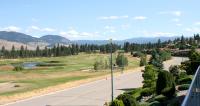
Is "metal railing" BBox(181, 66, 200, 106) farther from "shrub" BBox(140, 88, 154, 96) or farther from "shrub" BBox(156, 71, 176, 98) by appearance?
"shrub" BBox(140, 88, 154, 96)

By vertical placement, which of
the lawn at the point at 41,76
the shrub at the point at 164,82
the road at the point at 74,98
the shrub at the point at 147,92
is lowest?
the lawn at the point at 41,76

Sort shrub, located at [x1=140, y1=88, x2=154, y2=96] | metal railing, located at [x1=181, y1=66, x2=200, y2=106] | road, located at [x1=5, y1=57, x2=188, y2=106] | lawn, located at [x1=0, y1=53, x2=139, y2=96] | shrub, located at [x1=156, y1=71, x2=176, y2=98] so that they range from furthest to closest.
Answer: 1. lawn, located at [x1=0, y1=53, x2=139, y2=96]
2. road, located at [x1=5, y1=57, x2=188, y2=106]
3. shrub, located at [x1=140, y1=88, x2=154, y2=96]
4. shrub, located at [x1=156, y1=71, x2=176, y2=98]
5. metal railing, located at [x1=181, y1=66, x2=200, y2=106]

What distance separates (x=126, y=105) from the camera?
27.8 m

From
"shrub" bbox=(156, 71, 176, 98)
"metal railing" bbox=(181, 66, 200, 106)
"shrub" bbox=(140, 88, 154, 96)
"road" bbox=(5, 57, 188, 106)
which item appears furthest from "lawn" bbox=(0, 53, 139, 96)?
"metal railing" bbox=(181, 66, 200, 106)

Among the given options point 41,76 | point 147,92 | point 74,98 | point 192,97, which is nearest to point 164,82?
point 147,92

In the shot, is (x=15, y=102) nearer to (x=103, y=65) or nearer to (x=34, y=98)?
(x=34, y=98)

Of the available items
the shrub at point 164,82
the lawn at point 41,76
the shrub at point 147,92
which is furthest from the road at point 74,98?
the shrub at point 164,82

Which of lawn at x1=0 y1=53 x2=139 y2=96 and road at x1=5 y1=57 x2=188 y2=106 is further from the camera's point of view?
lawn at x1=0 y1=53 x2=139 y2=96

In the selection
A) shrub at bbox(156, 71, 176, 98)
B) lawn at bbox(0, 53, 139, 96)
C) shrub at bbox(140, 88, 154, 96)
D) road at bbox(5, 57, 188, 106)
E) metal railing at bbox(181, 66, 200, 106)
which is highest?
metal railing at bbox(181, 66, 200, 106)

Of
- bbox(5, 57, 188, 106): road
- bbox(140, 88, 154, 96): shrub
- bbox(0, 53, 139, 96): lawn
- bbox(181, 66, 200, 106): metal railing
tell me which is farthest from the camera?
bbox(0, 53, 139, 96): lawn

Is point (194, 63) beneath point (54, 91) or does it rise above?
above

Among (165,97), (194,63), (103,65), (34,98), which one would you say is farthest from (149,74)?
(103,65)

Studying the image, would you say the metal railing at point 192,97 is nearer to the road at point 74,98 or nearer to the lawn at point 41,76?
the road at point 74,98

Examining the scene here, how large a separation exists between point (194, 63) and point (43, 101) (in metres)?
20.3
